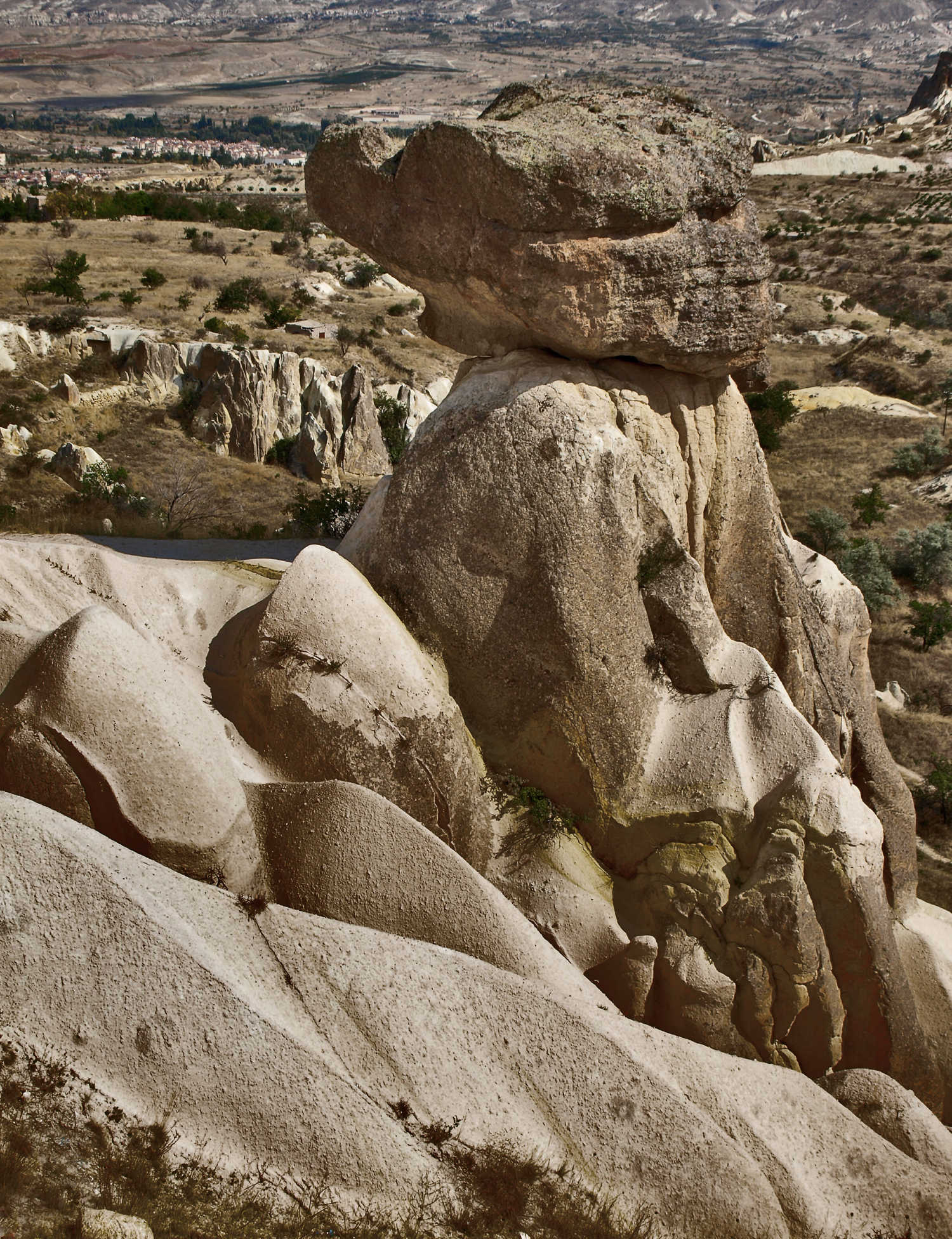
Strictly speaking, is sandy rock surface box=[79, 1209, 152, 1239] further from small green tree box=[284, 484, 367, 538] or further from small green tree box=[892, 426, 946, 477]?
small green tree box=[892, 426, 946, 477]

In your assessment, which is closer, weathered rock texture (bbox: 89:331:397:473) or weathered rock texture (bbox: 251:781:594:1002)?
weathered rock texture (bbox: 251:781:594:1002)

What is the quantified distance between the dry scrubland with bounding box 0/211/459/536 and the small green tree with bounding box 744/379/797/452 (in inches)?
469

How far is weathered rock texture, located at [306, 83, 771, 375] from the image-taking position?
5879 millimetres

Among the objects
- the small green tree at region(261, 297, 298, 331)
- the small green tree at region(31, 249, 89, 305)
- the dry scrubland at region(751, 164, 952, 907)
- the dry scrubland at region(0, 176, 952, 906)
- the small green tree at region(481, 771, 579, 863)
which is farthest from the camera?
the small green tree at region(261, 297, 298, 331)

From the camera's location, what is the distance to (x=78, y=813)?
5.08m

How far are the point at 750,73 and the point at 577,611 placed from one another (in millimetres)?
235478

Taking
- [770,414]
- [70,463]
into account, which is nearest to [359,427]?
[70,463]

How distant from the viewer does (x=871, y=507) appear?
78.1 ft

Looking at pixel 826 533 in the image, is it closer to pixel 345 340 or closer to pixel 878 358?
pixel 345 340

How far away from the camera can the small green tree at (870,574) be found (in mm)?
19781

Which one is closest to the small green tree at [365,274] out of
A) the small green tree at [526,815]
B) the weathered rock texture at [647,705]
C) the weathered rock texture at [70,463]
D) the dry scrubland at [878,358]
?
the dry scrubland at [878,358]

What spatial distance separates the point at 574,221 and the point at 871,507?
20.5 meters

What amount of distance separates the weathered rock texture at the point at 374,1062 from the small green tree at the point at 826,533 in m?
18.2

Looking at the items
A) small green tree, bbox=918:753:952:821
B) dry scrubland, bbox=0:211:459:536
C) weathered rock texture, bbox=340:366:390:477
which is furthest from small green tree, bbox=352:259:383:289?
small green tree, bbox=918:753:952:821
